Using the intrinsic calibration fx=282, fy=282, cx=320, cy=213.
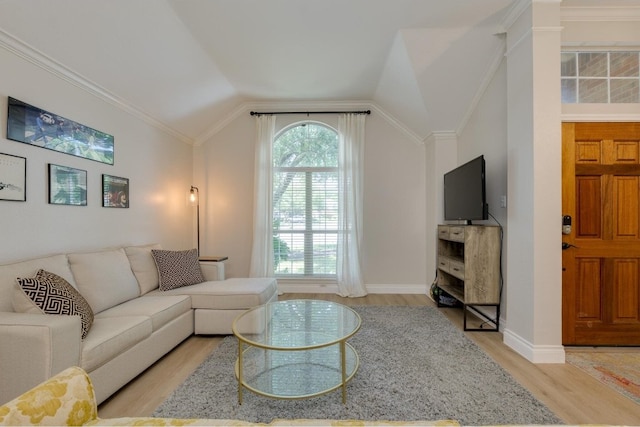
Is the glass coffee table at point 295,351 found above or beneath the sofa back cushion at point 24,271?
beneath

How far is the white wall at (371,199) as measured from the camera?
435cm

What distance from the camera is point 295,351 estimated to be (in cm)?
187

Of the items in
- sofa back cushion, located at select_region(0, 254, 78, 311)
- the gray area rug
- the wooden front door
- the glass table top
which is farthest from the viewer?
the wooden front door

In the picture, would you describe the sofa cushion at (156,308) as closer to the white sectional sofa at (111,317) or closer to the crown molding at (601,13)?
the white sectional sofa at (111,317)

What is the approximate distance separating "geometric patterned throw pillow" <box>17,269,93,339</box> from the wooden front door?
3.67m

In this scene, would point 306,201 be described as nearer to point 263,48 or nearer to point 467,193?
point 263,48

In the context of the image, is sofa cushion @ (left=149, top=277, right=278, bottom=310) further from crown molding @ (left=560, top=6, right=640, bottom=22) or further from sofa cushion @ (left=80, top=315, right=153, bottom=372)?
crown molding @ (left=560, top=6, right=640, bottom=22)

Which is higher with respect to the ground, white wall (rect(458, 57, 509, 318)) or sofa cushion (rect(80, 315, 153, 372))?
white wall (rect(458, 57, 509, 318))

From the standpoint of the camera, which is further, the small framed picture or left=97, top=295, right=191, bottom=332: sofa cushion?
the small framed picture

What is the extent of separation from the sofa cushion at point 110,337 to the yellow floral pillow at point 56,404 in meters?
0.78

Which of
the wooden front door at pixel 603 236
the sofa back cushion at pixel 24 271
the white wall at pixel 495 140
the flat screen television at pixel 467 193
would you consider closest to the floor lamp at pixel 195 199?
the sofa back cushion at pixel 24 271

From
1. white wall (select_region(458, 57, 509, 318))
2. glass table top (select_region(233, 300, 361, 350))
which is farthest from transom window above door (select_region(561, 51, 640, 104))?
glass table top (select_region(233, 300, 361, 350))

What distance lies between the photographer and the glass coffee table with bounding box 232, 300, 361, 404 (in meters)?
1.69

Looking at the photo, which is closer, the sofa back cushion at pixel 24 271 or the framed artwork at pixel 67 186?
the sofa back cushion at pixel 24 271
